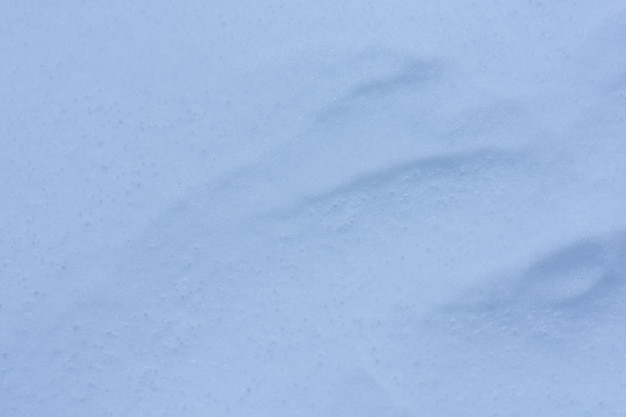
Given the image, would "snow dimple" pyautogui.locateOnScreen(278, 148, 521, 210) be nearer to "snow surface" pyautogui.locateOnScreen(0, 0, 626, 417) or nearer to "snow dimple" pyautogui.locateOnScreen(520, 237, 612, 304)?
"snow surface" pyautogui.locateOnScreen(0, 0, 626, 417)

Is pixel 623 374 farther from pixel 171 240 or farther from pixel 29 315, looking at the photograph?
pixel 29 315

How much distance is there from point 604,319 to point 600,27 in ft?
1.53

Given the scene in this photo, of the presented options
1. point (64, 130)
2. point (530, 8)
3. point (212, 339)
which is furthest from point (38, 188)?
point (530, 8)

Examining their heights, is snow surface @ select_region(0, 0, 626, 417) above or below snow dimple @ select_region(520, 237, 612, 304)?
above

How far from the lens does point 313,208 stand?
862mm

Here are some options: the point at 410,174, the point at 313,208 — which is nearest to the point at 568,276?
the point at 410,174

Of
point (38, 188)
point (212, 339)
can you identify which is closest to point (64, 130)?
point (38, 188)

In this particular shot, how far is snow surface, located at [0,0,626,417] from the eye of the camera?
0.82m

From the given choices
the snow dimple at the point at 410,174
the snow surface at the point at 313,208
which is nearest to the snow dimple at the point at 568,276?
the snow surface at the point at 313,208

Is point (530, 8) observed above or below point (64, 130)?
below

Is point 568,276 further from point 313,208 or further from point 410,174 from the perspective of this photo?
point 313,208

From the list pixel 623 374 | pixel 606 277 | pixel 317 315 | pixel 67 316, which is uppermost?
pixel 67 316

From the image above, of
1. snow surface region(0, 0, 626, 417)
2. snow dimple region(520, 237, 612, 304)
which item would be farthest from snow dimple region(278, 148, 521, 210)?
snow dimple region(520, 237, 612, 304)

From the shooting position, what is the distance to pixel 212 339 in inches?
32.7
